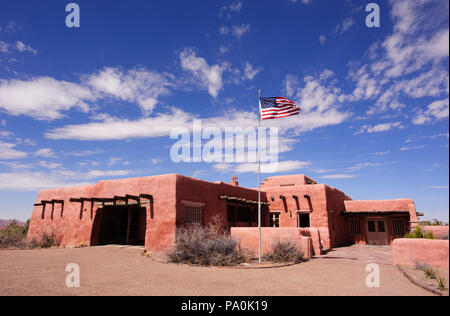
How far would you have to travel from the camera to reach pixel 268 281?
7.75 meters

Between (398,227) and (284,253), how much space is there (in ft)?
49.0

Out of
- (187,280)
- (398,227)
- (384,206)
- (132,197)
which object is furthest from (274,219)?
(187,280)

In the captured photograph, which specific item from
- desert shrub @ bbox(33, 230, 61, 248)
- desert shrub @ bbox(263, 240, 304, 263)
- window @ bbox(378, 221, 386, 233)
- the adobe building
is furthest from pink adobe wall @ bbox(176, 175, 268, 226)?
window @ bbox(378, 221, 386, 233)

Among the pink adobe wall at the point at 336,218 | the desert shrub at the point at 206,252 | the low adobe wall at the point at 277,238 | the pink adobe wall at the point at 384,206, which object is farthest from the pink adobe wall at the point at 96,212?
the pink adobe wall at the point at 384,206

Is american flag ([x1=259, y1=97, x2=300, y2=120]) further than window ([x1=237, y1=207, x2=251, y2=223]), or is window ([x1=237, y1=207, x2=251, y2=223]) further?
window ([x1=237, y1=207, x2=251, y2=223])

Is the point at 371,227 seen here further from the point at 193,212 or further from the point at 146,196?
the point at 146,196

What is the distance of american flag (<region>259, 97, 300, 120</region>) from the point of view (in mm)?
11586

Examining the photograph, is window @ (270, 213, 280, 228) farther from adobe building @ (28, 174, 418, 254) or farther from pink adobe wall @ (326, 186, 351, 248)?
pink adobe wall @ (326, 186, 351, 248)

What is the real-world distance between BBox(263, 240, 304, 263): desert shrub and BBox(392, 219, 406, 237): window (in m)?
13.8

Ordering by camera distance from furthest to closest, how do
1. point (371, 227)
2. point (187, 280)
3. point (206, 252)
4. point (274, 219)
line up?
1. point (274, 219)
2. point (371, 227)
3. point (206, 252)
4. point (187, 280)

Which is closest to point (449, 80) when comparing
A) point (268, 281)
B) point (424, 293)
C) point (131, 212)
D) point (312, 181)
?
point (424, 293)

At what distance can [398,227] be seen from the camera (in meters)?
21.8

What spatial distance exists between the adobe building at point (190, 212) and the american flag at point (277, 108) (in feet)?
17.7

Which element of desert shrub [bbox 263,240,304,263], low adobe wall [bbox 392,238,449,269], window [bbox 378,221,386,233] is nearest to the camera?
low adobe wall [bbox 392,238,449,269]
